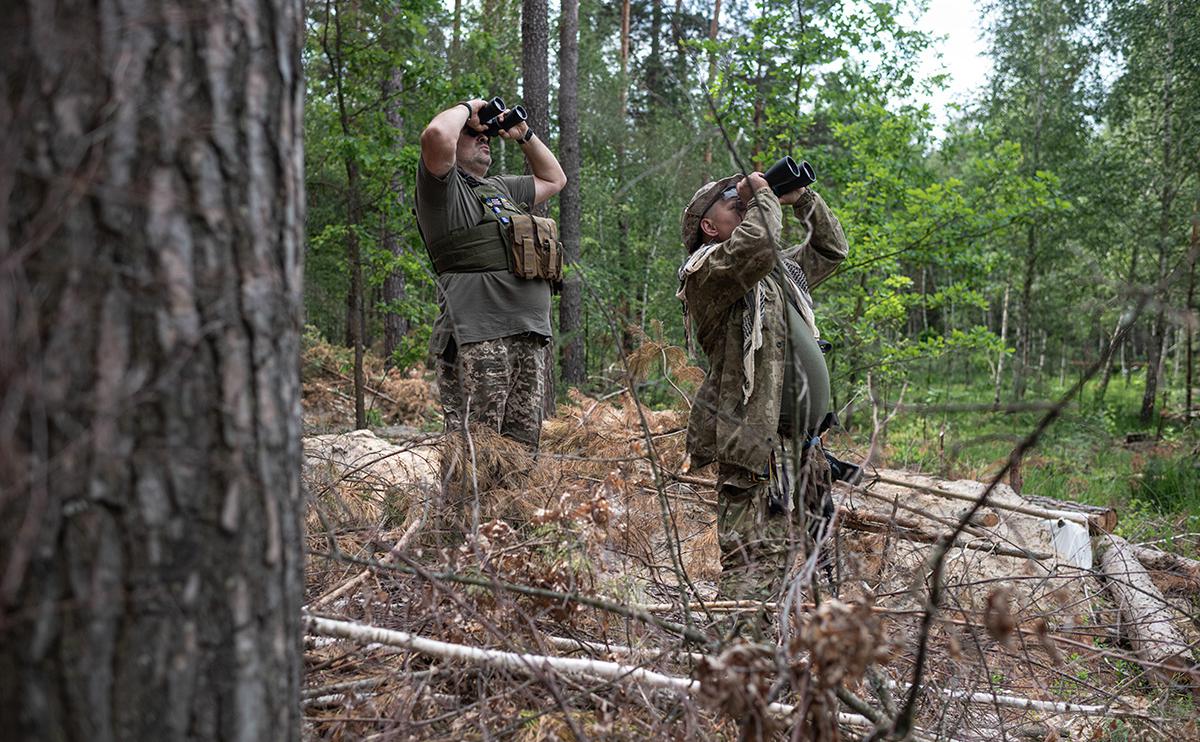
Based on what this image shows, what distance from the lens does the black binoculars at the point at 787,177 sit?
3254 millimetres

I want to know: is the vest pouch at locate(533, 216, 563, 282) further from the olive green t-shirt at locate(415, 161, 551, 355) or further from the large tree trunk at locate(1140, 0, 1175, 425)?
the large tree trunk at locate(1140, 0, 1175, 425)

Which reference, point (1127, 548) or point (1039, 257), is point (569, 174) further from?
point (1039, 257)

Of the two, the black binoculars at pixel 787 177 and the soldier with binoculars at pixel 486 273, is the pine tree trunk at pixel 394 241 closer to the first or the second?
the soldier with binoculars at pixel 486 273

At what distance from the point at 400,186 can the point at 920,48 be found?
6.34 metres

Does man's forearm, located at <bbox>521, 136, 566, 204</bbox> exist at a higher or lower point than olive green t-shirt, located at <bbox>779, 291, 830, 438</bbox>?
higher

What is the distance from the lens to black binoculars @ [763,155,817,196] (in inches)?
128

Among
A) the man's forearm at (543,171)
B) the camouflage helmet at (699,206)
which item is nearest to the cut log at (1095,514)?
the camouflage helmet at (699,206)

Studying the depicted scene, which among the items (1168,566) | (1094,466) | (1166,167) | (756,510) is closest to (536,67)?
(756,510)

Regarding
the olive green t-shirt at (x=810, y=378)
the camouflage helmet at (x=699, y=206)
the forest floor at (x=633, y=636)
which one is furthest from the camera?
the camouflage helmet at (x=699, y=206)

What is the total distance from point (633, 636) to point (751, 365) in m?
1.23

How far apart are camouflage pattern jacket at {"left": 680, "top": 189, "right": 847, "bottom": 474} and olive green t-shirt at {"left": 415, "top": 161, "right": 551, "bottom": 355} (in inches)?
38.7

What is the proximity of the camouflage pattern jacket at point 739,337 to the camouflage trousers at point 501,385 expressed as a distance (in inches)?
41.4

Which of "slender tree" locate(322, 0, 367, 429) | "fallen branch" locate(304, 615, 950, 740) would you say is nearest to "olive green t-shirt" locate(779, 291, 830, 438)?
"fallen branch" locate(304, 615, 950, 740)

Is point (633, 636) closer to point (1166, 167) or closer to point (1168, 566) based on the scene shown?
point (1168, 566)
